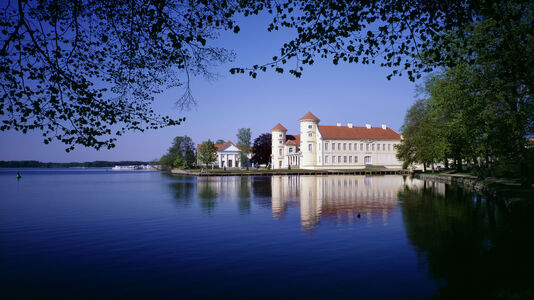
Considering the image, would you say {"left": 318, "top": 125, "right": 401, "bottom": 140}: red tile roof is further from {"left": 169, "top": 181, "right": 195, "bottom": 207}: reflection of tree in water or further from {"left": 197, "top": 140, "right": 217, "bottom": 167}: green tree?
{"left": 169, "top": 181, "right": 195, "bottom": 207}: reflection of tree in water

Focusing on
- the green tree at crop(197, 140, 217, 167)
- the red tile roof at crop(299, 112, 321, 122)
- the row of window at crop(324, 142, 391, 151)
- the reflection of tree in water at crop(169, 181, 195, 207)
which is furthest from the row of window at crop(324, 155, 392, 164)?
the reflection of tree in water at crop(169, 181, 195, 207)

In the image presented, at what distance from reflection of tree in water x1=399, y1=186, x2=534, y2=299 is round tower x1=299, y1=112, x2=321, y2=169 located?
2575 inches

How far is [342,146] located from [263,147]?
2438 cm

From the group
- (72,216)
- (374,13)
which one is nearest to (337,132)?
(72,216)

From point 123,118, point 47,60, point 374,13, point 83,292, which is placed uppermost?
point 374,13

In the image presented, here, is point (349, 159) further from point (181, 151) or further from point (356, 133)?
point (181, 151)

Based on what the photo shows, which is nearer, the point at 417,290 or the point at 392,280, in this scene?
the point at 417,290

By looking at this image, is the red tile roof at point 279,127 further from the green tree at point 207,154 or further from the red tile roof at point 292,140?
the green tree at point 207,154

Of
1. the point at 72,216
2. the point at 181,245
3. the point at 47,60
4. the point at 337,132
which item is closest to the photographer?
the point at 47,60

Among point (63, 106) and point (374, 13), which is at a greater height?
point (374, 13)

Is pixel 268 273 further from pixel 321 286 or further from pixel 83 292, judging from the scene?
pixel 83 292

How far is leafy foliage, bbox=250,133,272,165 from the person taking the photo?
101m

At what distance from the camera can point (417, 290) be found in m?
8.09

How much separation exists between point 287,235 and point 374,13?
8.65 m
